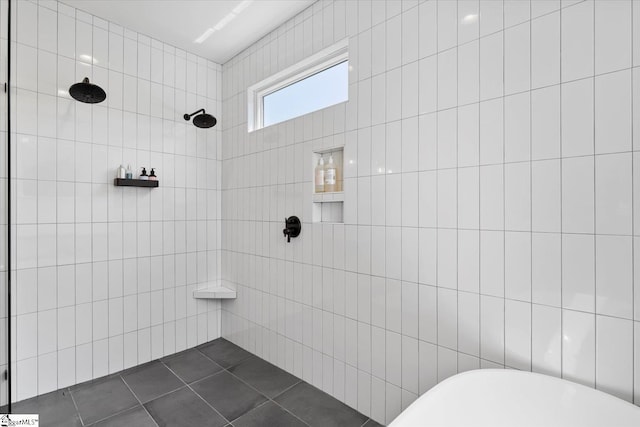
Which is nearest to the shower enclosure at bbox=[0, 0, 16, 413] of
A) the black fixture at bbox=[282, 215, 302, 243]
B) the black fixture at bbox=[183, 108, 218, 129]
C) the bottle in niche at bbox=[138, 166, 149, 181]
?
the bottle in niche at bbox=[138, 166, 149, 181]

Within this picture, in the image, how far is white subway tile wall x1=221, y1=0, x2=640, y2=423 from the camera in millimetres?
1127

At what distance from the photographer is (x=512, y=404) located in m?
1.14

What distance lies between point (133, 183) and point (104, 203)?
261mm

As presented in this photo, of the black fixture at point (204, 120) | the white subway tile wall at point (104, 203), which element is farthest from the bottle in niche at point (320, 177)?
the white subway tile wall at point (104, 203)

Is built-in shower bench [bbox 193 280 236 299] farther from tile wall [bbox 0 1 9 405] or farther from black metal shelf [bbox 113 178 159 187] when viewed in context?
tile wall [bbox 0 1 9 405]

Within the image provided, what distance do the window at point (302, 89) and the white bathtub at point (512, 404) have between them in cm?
172

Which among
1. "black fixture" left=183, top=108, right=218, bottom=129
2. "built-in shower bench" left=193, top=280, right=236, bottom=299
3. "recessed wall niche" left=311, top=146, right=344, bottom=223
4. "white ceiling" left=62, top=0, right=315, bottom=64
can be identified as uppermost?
"white ceiling" left=62, top=0, right=315, bottom=64

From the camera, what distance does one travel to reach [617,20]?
1105mm

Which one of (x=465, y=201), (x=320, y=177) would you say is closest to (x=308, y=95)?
(x=320, y=177)

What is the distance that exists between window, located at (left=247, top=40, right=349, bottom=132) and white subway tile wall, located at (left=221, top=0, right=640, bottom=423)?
93 mm

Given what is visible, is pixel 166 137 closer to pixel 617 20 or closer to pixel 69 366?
pixel 69 366

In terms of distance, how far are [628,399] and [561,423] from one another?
27 centimetres

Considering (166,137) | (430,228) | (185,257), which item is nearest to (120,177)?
(166,137)

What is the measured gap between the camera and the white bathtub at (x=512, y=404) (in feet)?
3.34
